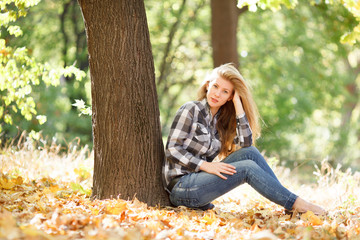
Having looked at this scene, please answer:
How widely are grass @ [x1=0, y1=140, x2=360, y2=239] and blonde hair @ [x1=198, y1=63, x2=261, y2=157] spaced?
655mm

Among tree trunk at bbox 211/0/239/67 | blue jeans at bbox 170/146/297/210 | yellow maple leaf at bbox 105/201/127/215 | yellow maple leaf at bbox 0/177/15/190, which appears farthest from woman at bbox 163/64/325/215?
tree trunk at bbox 211/0/239/67

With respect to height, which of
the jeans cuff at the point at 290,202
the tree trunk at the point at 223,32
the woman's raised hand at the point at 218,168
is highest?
the tree trunk at the point at 223,32

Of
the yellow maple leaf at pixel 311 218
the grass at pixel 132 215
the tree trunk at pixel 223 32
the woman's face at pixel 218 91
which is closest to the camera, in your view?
the grass at pixel 132 215

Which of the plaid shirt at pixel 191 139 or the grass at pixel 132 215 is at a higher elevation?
the plaid shirt at pixel 191 139

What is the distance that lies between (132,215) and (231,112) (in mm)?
1650

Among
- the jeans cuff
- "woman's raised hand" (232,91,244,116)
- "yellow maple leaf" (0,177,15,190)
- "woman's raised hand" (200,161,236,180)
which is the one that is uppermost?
"woman's raised hand" (232,91,244,116)

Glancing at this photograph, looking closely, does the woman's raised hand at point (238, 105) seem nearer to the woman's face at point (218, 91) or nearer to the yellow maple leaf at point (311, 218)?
the woman's face at point (218, 91)

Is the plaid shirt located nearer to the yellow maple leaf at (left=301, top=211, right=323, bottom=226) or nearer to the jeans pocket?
the jeans pocket

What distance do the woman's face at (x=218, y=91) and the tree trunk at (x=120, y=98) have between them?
24.4 inches

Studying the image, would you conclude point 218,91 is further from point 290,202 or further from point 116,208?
point 116,208

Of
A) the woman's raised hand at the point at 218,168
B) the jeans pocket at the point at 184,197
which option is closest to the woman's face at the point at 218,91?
the woman's raised hand at the point at 218,168

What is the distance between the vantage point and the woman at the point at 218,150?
11.7ft

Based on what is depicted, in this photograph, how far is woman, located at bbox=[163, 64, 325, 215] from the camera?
141 inches

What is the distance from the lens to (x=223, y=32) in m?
8.10
